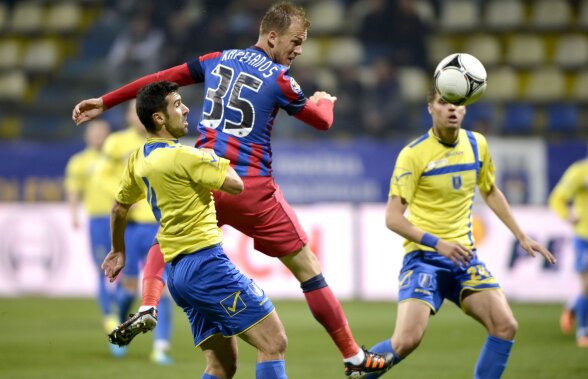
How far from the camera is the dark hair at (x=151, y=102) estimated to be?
5059 millimetres

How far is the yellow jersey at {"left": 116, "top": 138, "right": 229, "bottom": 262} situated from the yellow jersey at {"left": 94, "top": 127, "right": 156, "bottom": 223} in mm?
3972

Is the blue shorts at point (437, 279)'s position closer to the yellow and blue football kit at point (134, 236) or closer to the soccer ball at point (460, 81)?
the soccer ball at point (460, 81)

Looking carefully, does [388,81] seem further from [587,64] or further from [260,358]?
[260,358]

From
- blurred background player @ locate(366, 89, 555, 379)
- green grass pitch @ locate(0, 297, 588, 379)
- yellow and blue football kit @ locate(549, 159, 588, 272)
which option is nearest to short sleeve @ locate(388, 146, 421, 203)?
blurred background player @ locate(366, 89, 555, 379)

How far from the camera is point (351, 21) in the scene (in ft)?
57.8

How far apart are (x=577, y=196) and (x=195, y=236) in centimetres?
665

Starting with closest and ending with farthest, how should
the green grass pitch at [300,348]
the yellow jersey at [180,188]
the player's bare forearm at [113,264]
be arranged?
the yellow jersey at [180,188] < the player's bare forearm at [113,264] < the green grass pitch at [300,348]

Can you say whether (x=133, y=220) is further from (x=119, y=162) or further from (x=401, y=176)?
(x=401, y=176)

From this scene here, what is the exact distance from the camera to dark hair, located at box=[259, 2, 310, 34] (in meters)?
5.83

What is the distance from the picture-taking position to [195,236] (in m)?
5.03

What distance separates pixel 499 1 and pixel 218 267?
44.5 ft

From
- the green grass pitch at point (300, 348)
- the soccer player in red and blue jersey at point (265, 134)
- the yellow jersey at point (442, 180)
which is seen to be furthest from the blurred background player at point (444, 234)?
the green grass pitch at point (300, 348)

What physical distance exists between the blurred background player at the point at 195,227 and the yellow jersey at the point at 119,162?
157 inches

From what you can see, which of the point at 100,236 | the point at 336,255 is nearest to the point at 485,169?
the point at 100,236
